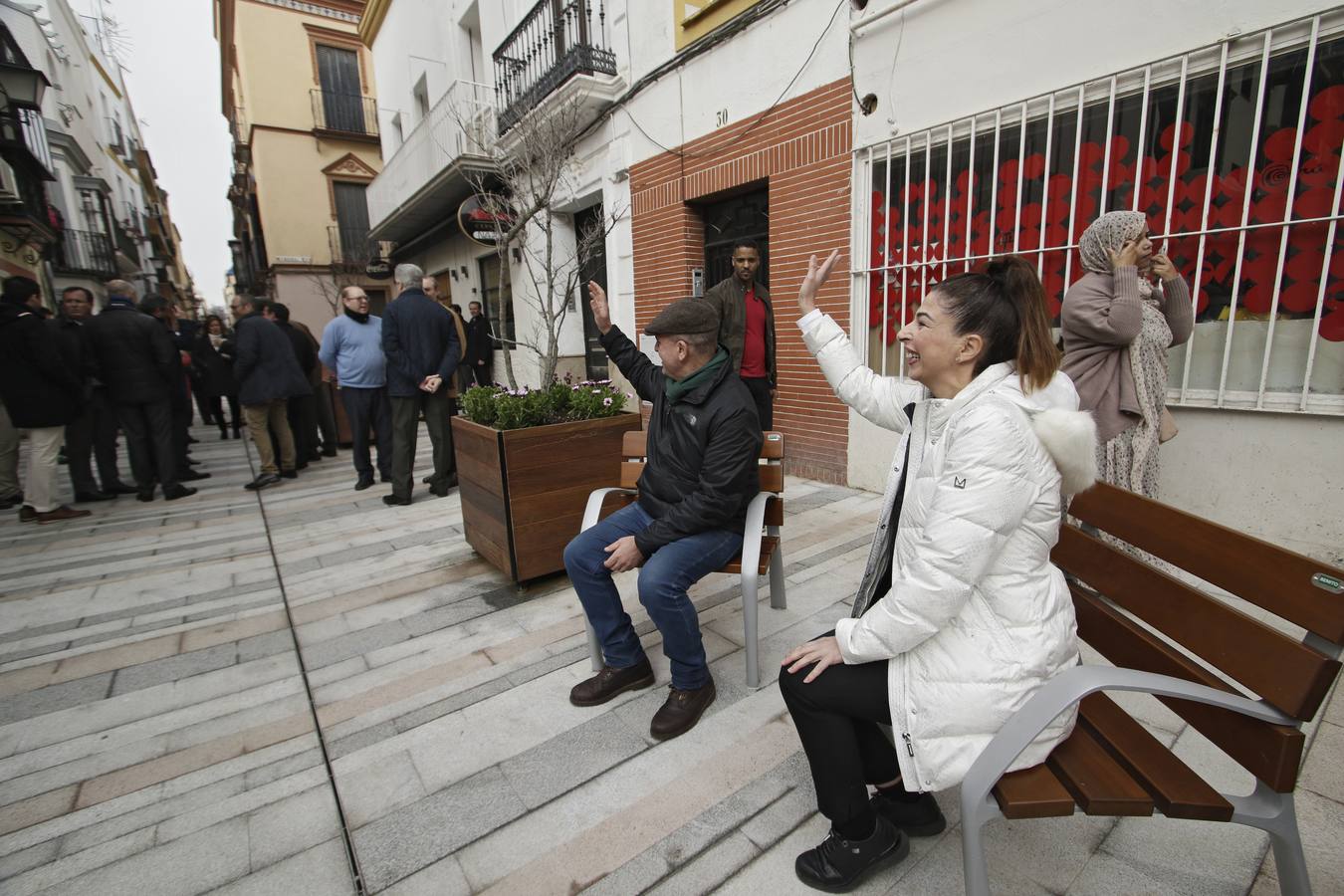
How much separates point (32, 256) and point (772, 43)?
43.7 ft

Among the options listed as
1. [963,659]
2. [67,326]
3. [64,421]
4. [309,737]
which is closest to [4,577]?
[64,421]

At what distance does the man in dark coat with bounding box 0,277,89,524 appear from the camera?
4980 millimetres

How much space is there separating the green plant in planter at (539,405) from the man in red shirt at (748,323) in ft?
4.25

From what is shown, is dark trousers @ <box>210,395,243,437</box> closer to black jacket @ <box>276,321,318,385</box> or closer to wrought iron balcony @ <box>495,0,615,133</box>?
black jacket @ <box>276,321,318,385</box>

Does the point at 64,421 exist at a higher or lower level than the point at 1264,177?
lower

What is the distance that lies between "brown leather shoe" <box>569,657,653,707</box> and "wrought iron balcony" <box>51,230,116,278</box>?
1842 centimetres

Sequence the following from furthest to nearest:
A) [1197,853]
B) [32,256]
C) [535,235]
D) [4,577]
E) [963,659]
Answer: [32,256] < [535,235] < [4,577] < [1197,853] < [963,659]

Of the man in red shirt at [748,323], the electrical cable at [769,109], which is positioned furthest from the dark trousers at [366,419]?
the electrical cable at [769,109]

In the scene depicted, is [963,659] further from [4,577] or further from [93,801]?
[4,577]

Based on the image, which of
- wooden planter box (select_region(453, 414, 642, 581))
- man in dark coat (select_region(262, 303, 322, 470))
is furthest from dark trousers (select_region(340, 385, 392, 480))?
wooden planter box (select_region(453, 414, 642, 581))

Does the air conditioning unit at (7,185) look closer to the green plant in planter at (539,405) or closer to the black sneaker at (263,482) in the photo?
the black sneaker at (263,482)

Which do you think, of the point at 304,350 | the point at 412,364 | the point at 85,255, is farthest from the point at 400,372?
the point at 85,255

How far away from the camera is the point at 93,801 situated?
6.64 ft

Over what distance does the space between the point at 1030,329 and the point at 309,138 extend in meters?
22.3
